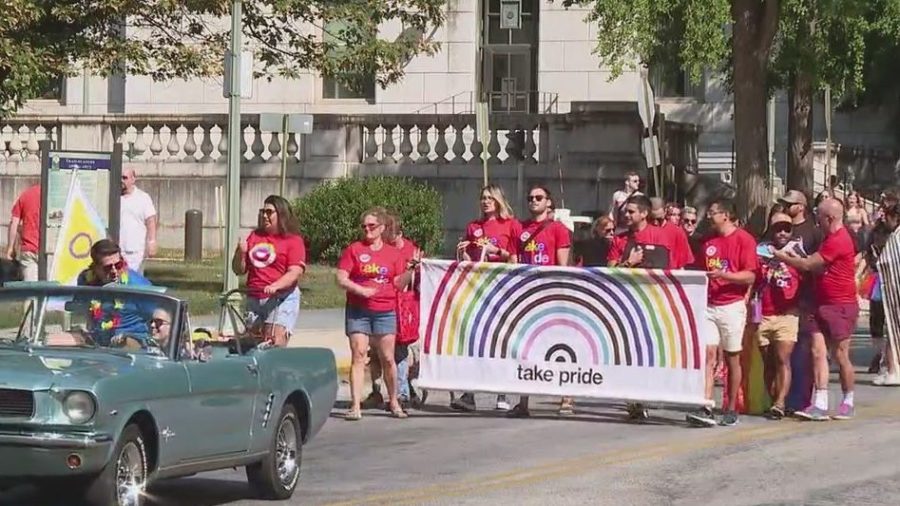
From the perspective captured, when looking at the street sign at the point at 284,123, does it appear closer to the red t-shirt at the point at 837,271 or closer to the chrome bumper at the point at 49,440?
the red t-shirt at the point at 837,271

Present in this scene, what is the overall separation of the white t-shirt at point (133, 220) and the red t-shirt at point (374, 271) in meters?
3.82

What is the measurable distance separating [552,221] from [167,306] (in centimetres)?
647

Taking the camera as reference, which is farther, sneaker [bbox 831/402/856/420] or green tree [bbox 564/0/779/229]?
green tree [bbox 564/0/779/229]

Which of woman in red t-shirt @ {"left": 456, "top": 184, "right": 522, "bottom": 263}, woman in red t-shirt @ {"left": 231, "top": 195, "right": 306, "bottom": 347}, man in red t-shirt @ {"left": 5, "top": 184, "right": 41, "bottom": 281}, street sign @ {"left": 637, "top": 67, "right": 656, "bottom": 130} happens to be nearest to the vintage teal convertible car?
woman in red t-shirt @ {"left": 231, "top": 195, "right": 306, "bottom": 347}

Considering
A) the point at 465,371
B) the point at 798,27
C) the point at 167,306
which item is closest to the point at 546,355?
the point at 465,371

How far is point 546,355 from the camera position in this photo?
1619cm

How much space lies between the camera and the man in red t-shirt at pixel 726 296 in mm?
15719

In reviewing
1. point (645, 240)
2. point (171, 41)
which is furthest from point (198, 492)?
point (171, 41)

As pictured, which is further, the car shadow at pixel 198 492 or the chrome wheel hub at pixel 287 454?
the chrome wheel hub at pixel 287 454

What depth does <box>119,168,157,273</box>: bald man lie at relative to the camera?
19.0m

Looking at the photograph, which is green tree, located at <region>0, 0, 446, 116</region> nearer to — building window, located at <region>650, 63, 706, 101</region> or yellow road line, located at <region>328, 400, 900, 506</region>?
yellow road line, located at <region>328, 400, 900, 506</region>

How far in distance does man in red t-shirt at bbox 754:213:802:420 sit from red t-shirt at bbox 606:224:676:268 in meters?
0.81

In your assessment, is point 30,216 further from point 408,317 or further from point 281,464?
point 281,464

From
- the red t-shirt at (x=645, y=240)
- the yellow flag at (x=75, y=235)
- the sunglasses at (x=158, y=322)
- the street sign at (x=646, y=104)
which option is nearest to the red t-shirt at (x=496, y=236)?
the red t-shirt at (x=645, y=240)
